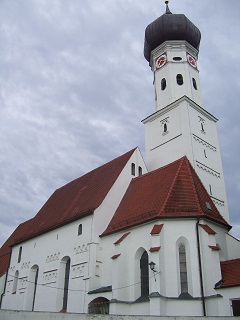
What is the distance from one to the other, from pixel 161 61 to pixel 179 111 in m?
5.26

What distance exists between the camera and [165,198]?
58.9 ft

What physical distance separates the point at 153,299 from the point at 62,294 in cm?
791

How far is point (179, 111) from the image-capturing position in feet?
79.6

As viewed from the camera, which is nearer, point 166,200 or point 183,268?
point 183,268

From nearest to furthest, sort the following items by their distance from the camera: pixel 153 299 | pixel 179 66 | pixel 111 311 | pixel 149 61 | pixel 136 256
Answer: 1. pixel 153 299
2. pixel 111 311
3. pixel 136 256
4. pixel 179 66
5. pixel 149 61

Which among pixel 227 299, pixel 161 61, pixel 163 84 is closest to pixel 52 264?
pixel 227 299

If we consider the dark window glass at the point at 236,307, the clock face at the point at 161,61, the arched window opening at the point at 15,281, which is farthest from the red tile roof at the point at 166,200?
the clock face at the point at 161,61

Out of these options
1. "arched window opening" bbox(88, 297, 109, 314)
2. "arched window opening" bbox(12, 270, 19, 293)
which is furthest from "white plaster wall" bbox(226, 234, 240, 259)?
"arched window opening" bbox(12, 270, 19, 293)

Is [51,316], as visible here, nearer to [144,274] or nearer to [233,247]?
[144,274]

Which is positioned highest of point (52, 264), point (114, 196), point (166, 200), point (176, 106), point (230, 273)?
point (176, 106)

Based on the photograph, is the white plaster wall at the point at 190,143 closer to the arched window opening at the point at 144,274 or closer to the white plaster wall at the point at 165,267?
Answer: the white plaster wall at the point at 165,267

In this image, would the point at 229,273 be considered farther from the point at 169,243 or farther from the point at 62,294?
the point at 62,294

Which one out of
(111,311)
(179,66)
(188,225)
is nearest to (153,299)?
(111,311)

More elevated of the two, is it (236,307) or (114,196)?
(114,196)
